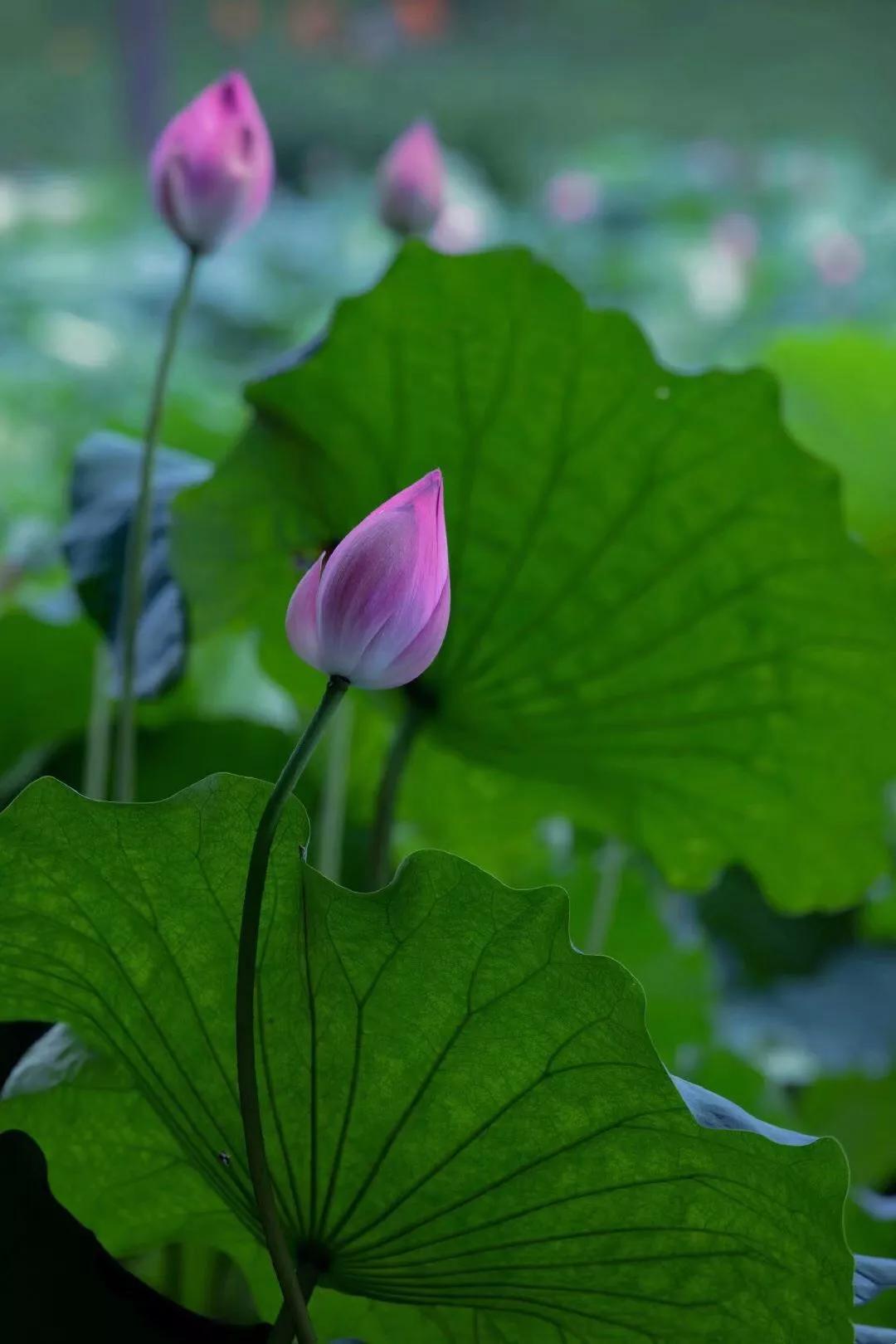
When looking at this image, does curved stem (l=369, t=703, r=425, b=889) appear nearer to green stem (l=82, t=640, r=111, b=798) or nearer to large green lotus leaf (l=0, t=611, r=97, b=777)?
green stem (l=82, t=640, r=111, b=798)

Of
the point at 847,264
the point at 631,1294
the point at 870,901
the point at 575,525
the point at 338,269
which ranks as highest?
the point at 338,269

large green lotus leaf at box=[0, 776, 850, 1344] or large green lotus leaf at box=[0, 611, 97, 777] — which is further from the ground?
large green lotus leaf at box=[0, 611, 97, 777]

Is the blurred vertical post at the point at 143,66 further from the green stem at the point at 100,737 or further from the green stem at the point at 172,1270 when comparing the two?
the green stem at the point at 172,1270

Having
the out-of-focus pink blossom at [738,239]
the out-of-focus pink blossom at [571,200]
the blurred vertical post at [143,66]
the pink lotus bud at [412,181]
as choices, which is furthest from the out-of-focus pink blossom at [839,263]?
the blurred vertical post at [143,66]

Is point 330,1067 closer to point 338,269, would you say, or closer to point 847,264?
point 847,264

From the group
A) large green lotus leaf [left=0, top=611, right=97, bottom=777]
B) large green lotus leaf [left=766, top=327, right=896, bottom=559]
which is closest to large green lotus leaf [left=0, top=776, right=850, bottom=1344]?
large green lotus leaf [left=0, top=611, right=97, bottom=777]

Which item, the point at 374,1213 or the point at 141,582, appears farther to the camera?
the point at 141,582

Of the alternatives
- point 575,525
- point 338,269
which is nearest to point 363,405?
point 575,525
